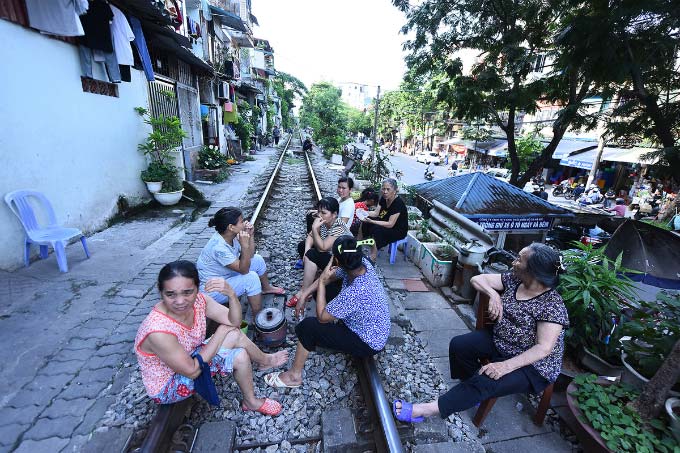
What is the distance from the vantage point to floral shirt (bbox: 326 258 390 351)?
254cm

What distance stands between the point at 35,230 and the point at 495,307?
605 centimetres

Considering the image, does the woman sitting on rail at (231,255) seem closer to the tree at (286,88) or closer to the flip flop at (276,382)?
the flip flop at (276,382)

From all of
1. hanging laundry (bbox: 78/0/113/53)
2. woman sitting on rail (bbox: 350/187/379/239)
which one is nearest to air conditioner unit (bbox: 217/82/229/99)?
hanging laundry (bbox: 78/0/113/53)

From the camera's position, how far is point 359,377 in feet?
9.56

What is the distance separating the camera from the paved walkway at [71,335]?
93.4 inches

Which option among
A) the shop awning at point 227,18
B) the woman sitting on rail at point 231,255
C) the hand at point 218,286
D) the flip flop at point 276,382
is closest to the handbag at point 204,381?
the hand at point 218,286

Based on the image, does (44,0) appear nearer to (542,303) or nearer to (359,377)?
(359,377)

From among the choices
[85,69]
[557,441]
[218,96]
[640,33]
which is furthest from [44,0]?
[218,96]

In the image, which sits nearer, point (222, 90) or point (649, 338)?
point (649, 338)

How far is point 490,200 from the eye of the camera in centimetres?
665

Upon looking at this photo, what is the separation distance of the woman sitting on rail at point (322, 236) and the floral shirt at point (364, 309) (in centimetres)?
122

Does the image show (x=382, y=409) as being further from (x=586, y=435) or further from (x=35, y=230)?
(x=35, y=230)

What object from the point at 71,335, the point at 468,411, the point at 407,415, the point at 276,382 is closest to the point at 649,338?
the point at 468,411

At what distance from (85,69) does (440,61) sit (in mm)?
8513
